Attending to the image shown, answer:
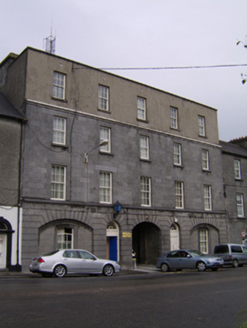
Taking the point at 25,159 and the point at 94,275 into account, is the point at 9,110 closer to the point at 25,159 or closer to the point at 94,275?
the point at 25,159

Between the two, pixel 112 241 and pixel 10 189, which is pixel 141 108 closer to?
pixel 112 241

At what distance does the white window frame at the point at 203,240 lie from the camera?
34.0 meters

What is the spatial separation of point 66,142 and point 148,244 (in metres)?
11.2

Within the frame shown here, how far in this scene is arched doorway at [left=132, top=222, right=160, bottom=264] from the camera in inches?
1216

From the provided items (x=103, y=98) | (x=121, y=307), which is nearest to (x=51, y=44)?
(x=103, y=98)

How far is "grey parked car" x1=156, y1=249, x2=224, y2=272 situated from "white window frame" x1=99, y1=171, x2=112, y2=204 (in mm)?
5564

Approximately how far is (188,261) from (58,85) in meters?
14.6

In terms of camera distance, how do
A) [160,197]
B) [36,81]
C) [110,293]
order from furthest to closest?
1. [160,197]
2. [36,81]
3. [110,293]

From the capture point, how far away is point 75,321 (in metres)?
7.80

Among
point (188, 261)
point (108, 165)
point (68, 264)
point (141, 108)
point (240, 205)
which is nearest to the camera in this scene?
point (68, 264)

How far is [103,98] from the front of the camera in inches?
1145

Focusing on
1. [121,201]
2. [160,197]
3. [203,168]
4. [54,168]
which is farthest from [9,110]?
[203,168]

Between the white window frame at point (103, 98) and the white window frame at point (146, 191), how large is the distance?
20.5ft

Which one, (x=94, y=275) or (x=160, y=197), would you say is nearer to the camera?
(x=94, y=275)
